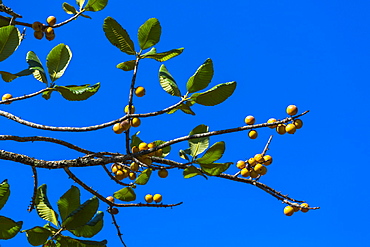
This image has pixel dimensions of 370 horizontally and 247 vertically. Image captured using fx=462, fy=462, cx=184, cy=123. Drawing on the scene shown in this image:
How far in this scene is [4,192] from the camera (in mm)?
2275

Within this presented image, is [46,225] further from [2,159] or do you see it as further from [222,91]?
[222,91]

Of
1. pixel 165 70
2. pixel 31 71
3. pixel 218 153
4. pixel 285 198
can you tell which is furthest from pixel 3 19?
pixel 285 198

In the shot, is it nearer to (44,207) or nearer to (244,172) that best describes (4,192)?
(44,207)

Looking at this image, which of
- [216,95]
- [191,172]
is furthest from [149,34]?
[191,172]

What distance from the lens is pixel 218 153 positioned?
225 centimetres

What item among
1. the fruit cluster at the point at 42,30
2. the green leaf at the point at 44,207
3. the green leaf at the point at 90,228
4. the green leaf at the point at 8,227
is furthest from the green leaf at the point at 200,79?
the fruit cluster at the point at 42,30

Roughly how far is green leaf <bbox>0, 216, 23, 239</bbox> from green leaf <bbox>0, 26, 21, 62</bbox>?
0.82 meters

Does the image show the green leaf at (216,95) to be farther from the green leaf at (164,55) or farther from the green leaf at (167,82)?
the green leaf at (164,55)

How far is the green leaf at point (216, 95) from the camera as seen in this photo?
226 centimetres

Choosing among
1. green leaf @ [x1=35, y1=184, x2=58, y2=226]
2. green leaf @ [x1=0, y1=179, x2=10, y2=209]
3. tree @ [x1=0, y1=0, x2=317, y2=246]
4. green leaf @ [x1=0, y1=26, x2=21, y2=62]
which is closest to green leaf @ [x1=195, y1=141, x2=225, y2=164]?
tree @ [x1=0, y1=0, x2=317, y2=246]

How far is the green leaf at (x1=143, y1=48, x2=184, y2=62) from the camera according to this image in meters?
2.48

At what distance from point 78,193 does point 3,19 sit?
1.37 metres

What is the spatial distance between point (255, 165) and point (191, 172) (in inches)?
16.1

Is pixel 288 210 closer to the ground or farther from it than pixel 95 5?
closer to the ground
